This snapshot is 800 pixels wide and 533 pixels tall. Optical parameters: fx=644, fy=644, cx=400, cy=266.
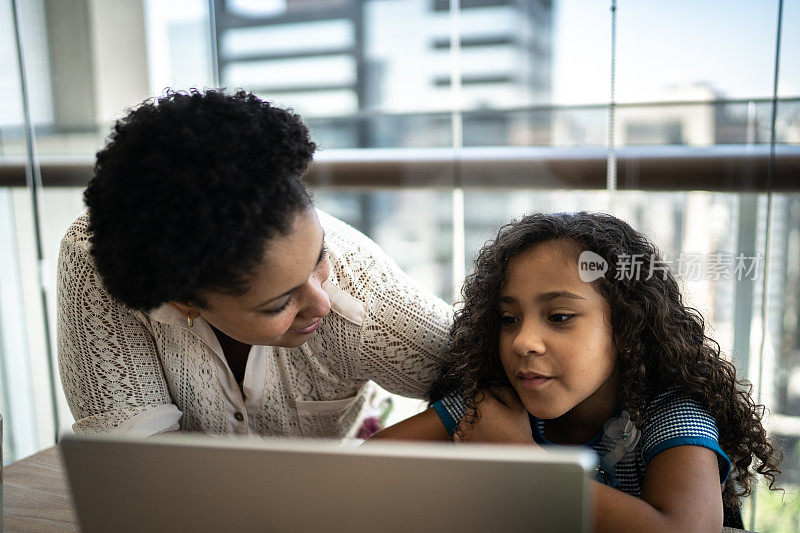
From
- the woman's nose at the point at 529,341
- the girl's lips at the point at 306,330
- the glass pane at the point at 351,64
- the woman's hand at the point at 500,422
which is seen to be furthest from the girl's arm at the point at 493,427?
the glass pane at the point at 351,64

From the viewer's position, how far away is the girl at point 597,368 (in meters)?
1.02

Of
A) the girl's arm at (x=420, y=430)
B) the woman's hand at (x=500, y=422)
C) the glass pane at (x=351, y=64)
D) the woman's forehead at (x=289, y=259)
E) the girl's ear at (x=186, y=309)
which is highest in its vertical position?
the glass pane at (x=351, y=64)

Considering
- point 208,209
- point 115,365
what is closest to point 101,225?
point 208,209

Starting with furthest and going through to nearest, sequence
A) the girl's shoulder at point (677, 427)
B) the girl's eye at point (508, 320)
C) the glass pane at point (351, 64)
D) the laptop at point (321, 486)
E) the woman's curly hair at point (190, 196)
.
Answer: the glass pane at point (351, 64) < the girl's eye at point (508, 320) < the girl's shoulder at point (677, 427) < the woman's curly hair at point (190, 196) < the laptop at point (321, 486)

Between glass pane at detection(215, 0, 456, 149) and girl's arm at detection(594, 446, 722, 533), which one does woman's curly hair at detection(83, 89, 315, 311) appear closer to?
girl's arm at detection(594, 446, 722, 533)

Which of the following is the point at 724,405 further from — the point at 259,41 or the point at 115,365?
the point at 259,41

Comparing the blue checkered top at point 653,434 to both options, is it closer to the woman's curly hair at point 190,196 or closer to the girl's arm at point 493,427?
the girl's arm at point 493,427

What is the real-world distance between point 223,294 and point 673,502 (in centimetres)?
69

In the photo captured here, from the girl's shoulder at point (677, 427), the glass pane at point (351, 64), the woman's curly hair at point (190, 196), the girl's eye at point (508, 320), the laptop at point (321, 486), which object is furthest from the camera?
the glass pane at point (351, 64)

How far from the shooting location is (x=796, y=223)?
1472 mm

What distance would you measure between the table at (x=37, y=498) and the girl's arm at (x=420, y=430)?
1.52 feet

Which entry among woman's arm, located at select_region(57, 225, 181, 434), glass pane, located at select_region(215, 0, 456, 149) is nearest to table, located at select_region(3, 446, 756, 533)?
woman's arm, located at select_region(57, 225, 181, 434)

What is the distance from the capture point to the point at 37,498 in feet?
3.57

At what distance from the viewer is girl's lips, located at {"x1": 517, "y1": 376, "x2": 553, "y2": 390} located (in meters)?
1.03
